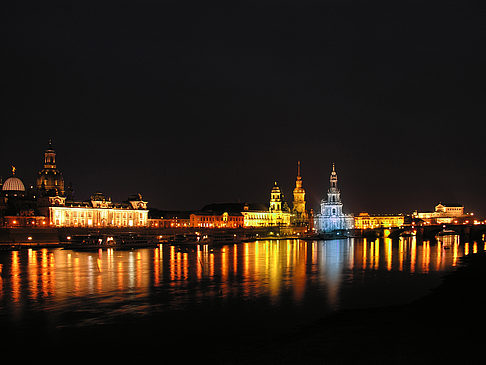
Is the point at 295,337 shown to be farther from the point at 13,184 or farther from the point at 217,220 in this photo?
the point at 217,220

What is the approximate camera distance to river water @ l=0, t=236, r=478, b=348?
32.7 meters

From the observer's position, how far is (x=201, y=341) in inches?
1106

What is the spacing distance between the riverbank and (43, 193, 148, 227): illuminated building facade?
109 metres

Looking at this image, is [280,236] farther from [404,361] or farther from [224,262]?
[404,361]

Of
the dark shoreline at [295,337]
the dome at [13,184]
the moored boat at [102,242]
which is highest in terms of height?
the dome at [13,184]

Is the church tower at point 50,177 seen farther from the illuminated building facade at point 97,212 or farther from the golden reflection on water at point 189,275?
the golden reflection on water at point 189,275

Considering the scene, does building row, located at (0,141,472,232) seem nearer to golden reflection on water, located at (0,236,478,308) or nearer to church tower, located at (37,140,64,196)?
church tower, located at (37,140,64,196)

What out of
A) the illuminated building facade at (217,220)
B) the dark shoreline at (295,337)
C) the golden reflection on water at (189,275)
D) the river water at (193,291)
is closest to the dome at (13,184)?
the illuminated building facade at (217,220)

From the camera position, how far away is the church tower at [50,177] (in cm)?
14800

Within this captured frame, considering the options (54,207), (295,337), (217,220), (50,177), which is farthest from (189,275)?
(217,220)

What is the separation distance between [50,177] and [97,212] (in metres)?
16.0

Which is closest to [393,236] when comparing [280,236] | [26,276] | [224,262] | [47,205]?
[280,236]

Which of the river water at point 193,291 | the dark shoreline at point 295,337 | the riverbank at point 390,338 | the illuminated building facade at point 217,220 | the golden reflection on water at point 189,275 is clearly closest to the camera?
the riverbank at point 390,338

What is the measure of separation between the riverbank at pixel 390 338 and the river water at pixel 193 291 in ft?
8.19
